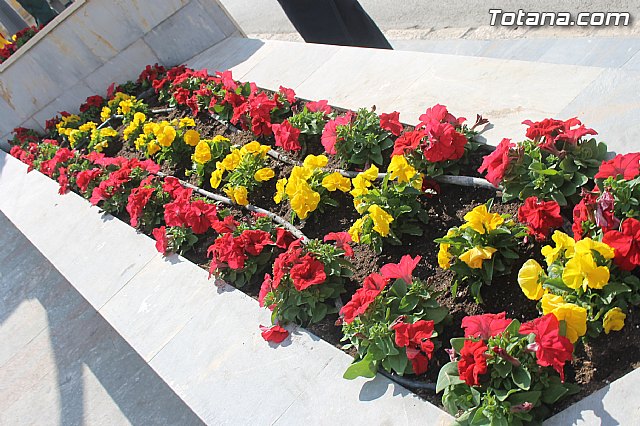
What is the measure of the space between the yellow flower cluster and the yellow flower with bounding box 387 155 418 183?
0.36 m

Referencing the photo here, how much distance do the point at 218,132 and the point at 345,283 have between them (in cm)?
226

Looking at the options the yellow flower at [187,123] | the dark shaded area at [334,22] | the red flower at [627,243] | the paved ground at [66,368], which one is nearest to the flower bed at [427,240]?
the red flower at [627,243]

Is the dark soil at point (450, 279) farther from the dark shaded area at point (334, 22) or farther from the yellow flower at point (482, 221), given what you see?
the dark shaded area at point (334, 22)

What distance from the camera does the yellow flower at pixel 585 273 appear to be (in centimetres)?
192

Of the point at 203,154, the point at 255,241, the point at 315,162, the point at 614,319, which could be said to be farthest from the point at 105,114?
the point at 614,319

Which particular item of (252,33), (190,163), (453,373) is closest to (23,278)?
(190,163)

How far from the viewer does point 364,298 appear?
232 cm

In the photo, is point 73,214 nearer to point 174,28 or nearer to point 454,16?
point 174,28

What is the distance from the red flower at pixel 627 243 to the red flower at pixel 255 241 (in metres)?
1.58

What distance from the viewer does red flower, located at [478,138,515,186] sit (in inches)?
100.0

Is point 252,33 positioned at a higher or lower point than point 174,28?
lower

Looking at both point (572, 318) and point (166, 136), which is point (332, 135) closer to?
point (166, 136)

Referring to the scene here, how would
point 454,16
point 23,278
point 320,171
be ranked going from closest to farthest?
point 320,171
point 23,278
point 454,16

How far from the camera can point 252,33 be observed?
9688 millimetres
